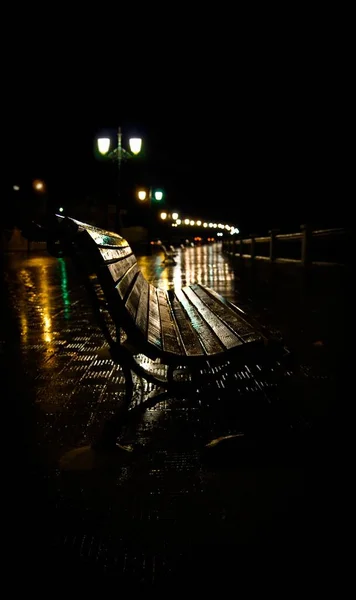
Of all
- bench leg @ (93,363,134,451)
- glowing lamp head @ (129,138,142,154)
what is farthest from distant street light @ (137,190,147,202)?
bench leg @ (93,363,134,451)

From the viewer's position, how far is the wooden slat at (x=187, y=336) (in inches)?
99.5

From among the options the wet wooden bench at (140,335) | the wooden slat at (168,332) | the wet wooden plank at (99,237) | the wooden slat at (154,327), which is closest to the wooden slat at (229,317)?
the wet wooden bench at (140,335)

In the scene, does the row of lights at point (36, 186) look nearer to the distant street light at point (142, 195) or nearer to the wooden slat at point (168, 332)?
the distant street light at point (142, 195)

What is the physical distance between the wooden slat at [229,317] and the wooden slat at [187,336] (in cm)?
25

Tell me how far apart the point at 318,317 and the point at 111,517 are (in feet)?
16.6

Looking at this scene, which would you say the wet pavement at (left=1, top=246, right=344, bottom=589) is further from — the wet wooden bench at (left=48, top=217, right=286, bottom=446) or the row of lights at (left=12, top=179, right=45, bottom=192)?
the row of lights at (left=12, top=179, right=45, bottom=192)

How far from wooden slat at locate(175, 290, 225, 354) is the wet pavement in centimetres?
36

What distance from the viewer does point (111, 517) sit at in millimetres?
1938

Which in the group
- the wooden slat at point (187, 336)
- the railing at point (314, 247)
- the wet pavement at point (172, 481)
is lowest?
the wet pavement at point (172, 481)

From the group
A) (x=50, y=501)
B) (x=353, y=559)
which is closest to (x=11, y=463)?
(x=50, y=501)

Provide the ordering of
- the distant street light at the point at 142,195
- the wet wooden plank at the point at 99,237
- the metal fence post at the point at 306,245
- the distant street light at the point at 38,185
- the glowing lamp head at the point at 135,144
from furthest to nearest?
the distant street light at the point at 38,185 < the distant street light at the point at 142,195 < the glowing lamp head at the point at 135,144 < the metal fence post at the point at 306,245 < the wet wooden plank at the point at 99,237

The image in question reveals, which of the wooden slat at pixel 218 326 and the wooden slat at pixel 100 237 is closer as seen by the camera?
the wooden slat at pixel 100 237

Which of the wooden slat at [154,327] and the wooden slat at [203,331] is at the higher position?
the wooden slat at [154,327]

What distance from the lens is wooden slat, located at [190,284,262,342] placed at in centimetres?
264
